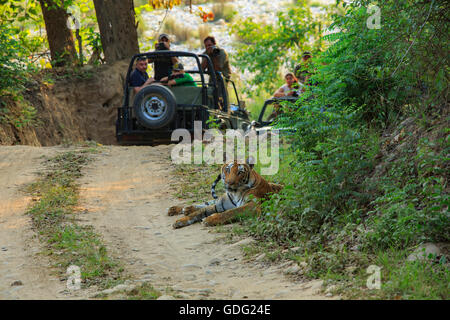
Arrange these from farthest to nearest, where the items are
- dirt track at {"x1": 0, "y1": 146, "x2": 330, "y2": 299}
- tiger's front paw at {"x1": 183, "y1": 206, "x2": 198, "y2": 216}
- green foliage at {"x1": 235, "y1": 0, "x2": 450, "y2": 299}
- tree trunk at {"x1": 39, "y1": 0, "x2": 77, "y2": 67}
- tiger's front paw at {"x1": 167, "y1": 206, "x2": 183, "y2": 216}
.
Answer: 1. tree trunk at {"x1": 39, "y1": 0, "x2": 77, "y2": 67}
2. tiger's front paw at {"x1": 167, "y1": 206, "x2": 183, "y2": 216}
3. tiger's front paw at {"x1": 183, "y1": 206, "x2": 198, "y2": 216}
4. green foliage at {"x1": 235, "y1": 0, "x2": 450, "y2": 299}
5. dirt track at {"x1": 0, "y1": 146, "x2": 330, "y2": 299}

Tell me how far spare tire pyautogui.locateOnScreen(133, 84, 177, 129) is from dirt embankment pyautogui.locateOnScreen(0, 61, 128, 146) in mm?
3664

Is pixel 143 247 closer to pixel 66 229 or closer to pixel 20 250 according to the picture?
pixel 66 229

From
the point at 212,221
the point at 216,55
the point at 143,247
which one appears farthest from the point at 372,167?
the point at 216,55

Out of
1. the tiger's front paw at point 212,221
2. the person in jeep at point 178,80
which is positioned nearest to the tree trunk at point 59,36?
the person in jeep at point 178,80

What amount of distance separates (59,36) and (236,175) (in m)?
11.0

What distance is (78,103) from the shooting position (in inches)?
627

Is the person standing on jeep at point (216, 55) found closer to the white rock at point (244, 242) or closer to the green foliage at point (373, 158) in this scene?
the green foliage at point (373, 158)

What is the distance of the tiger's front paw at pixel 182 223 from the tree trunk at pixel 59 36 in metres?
10.8

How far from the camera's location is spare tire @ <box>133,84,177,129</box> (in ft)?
36.3
